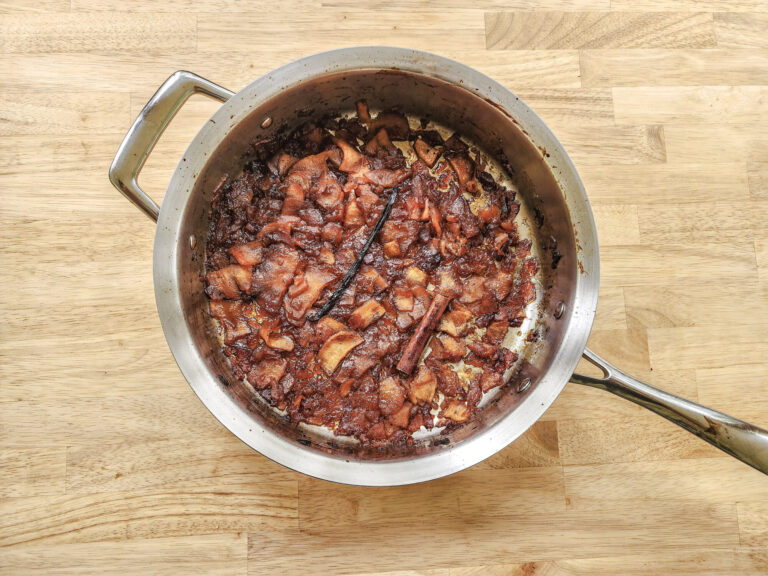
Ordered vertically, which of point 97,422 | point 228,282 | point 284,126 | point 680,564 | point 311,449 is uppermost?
point 284,126

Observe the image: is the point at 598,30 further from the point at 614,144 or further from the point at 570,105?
the point at 614,144

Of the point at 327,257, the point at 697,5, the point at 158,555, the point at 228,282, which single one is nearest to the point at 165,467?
the point at 158,555

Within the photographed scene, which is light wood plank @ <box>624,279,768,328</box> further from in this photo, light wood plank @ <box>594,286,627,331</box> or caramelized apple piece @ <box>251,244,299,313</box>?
caramelized apple piece @ <box>251,244,299,313</box>

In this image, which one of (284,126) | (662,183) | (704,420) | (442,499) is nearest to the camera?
(704,420)

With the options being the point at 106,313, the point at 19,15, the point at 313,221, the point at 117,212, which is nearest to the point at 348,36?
the point at 313,221

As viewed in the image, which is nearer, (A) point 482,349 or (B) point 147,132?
(B) point 147,132

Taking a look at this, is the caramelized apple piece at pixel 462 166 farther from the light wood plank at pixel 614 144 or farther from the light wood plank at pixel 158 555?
the light wood plank at pixel 158 555

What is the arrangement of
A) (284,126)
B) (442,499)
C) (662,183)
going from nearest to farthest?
1. (284,126)
2. (442,499)
3. (662,183)
